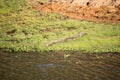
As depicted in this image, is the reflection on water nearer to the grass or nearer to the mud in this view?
the grass

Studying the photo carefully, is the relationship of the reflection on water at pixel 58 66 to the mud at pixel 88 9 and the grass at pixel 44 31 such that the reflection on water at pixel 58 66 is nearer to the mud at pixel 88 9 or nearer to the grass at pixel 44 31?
the grass at pixel 44 31

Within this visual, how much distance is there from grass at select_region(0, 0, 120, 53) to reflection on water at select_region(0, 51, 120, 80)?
1.67m

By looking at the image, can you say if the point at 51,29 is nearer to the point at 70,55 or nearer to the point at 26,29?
the point at 26,29

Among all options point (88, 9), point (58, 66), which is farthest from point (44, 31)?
point (58, 66)

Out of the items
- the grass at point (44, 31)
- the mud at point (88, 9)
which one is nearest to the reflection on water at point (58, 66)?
the grass at point (44, 31)

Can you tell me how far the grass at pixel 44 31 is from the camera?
2241 cm

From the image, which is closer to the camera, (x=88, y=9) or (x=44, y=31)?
(x=44, y=31)

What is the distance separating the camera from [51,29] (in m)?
28.0

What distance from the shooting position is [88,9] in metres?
33.5

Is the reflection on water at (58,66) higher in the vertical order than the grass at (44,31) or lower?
lower

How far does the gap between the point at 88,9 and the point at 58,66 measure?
17.4 meters

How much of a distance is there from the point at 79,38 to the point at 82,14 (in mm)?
8588

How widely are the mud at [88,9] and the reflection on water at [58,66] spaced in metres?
11.9

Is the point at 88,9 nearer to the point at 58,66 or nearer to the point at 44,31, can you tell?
the point at 44,31
